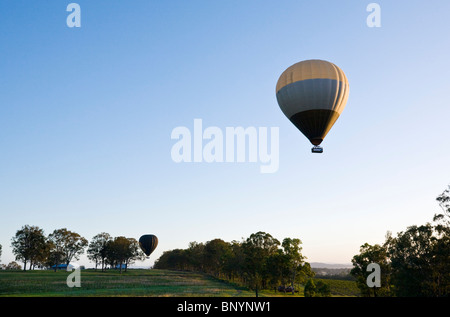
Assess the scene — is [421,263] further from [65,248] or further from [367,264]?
[65,248]

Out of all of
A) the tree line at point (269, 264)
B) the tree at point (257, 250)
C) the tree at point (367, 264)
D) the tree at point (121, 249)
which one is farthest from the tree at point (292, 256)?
the tree at point (121, 249)

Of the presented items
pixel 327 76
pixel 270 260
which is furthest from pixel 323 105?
pixel 270 260

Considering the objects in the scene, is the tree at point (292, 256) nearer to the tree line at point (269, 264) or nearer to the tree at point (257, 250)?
the tree line at point (269, 264)

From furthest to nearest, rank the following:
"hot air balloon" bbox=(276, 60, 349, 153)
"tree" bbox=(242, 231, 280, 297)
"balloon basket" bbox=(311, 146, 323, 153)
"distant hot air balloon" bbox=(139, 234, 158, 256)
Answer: "distant hot air balloon" bbox=(139, 234, 158, 256)
"tree" bbox=(242, 231, 280, 297)
"hot air balloon" bbox=(276, 60, 349, 153)
"balloon basket" bbox=(311, 146, 323, 153)

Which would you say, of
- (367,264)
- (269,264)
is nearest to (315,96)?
(367,264)

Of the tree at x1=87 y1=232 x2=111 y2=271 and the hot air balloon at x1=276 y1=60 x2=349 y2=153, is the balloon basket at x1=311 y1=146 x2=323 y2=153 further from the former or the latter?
the tree at x1=87 y1=232 x2=111 y2=271

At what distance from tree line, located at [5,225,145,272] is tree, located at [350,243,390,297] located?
87.1 meters

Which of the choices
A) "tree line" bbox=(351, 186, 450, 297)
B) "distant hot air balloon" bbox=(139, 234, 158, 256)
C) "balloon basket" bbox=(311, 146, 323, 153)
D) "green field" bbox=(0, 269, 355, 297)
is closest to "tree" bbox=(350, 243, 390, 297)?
"tree line" bbox=(351, 186, 450, 297)

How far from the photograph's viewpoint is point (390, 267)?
174 ft

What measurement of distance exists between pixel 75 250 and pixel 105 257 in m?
13.2

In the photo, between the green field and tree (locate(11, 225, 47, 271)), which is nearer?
the green field

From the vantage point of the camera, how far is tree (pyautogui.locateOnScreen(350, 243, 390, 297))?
51.9m
